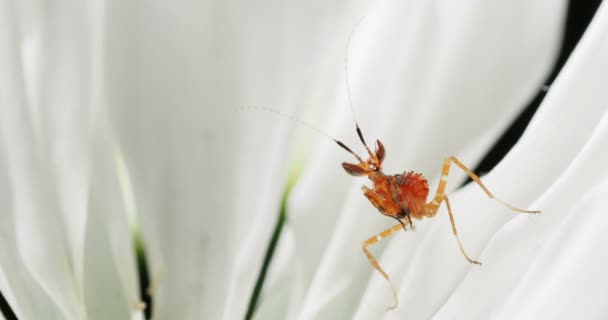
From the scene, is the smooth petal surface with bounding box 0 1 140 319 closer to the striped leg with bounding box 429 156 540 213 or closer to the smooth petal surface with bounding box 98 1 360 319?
the smooth petal surface with bounding box 98 1 360 319

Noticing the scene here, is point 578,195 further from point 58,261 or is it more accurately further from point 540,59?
point 58,261

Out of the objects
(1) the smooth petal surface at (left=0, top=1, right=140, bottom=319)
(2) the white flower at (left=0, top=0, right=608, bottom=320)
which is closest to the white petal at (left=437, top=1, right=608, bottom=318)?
(2) the white flower at (left=0, top=0, right=608, bottom=320)

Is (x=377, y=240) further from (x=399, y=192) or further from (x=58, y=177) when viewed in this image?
(x=58, y=177)

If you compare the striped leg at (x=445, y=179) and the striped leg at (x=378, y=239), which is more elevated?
the striped leg at (x=445, y=179)

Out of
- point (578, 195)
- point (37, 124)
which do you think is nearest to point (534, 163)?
point (578, 195)

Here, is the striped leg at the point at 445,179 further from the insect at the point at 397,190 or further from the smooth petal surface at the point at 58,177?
the smooth petal surface at the point at 58,177

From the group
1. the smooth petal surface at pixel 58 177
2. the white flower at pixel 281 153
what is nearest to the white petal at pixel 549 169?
the white flower at pixel 281 153
